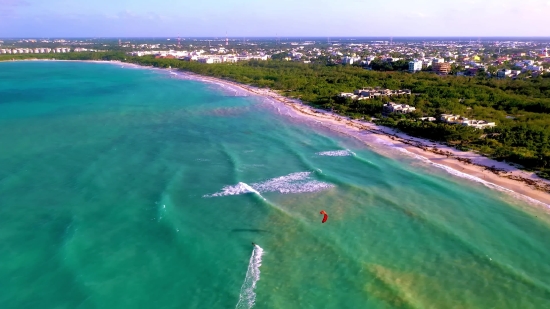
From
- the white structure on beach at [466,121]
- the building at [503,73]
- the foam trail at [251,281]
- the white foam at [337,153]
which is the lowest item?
the foam trail at [251,281]

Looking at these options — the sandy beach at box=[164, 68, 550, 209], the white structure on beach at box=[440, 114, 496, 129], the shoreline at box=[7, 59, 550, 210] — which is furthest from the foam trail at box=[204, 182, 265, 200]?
the white structure on beach at box=[440, 114, 496, 129]

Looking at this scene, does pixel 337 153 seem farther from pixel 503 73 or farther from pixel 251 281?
pixel 503 73

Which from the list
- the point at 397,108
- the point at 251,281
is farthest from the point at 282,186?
the point at 397,108

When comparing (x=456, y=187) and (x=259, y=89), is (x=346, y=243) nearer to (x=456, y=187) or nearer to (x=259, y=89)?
(x=456, y=187)

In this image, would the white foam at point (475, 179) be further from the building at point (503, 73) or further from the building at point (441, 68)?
the building at point (441, 68)

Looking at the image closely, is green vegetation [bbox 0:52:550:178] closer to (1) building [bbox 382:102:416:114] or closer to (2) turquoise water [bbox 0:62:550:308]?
(1) building [bbox 382:102:416:114]

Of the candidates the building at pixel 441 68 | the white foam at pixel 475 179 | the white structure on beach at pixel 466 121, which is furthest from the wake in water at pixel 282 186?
the building at pixel 441 68
